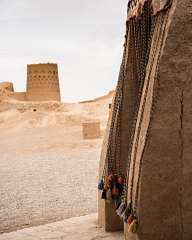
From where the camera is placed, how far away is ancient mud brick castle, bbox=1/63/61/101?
4491cm

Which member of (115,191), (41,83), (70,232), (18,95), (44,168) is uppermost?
(115,191)

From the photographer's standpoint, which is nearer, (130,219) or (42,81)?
(130,219)

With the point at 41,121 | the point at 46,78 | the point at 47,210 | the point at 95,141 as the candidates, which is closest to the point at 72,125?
the point at 41,121

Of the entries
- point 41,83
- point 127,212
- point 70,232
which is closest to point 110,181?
point 127,212

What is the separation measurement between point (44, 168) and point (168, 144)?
12.8 meters

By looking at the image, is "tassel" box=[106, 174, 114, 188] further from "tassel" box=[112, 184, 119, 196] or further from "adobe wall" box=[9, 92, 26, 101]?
"adobe wall" box=[9, 92, 26, 101]

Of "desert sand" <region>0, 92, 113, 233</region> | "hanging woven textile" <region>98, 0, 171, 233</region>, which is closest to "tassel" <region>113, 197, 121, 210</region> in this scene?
"hanging woven textile" <region>98, 0, 171, 233</region>

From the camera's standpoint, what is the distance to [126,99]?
5508mm

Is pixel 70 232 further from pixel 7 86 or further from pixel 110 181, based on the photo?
pixel 7 86

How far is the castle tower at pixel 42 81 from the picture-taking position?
4491 cm

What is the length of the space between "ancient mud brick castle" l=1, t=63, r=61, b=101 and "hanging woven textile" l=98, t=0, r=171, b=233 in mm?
39916

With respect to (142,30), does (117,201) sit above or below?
below

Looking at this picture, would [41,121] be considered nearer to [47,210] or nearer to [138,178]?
[47,210]

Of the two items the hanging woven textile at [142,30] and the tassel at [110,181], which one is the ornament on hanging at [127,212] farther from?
the tassel at [110,181]
